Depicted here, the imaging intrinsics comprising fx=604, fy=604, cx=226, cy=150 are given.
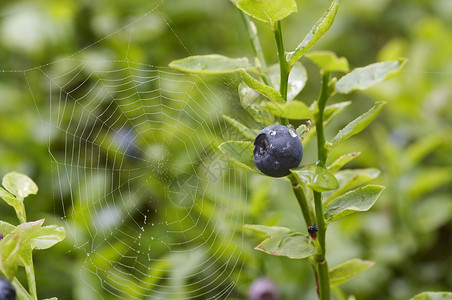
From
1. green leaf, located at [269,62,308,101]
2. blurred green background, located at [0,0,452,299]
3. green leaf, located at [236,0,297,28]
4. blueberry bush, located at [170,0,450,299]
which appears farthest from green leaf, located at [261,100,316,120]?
blurred green background, located at [0,0,452,299]

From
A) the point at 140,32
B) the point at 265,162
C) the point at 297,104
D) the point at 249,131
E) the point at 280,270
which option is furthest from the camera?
the point at 140,32

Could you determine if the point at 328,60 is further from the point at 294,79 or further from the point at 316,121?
the point at 294,79

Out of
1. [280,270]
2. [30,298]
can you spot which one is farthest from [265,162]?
[280,270]

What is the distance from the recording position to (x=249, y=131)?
0.87m

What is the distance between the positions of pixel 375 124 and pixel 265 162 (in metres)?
2.19

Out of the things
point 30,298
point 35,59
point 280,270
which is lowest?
point 30,298

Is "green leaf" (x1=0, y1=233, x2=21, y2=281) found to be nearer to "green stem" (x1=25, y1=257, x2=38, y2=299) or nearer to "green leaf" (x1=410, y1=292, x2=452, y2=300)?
"green stem" (x1=25, y1=257, x2=38, y2=299)

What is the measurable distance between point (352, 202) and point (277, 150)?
137 millimetres

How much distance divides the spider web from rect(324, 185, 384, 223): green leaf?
0.74 metres

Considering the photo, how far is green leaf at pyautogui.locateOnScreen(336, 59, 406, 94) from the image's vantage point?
0.66 m

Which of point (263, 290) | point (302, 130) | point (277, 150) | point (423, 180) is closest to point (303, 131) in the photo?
point (302, 130)

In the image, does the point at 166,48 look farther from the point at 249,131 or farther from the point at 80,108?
the point at 249,131

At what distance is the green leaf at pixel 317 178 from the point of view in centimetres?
68

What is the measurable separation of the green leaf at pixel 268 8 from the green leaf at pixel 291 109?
13 centimetres
